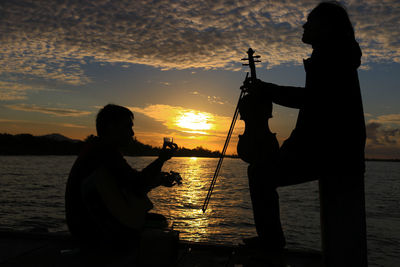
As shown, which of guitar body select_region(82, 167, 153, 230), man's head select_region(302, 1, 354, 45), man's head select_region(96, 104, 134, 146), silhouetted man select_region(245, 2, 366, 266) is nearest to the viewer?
silhouetted man select_region(245, 2, 366, 266)

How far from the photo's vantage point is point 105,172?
334 cm

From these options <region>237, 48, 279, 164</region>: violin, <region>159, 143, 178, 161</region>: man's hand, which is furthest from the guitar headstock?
<region>159, 143, 178, 161</region>: man's hand

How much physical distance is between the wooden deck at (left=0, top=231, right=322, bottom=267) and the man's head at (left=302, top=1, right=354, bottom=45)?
230 centimetres

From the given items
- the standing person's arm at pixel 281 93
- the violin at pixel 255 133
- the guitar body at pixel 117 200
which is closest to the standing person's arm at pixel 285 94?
the standing person's arm at pixel 281 93

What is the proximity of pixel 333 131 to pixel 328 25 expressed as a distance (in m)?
1.03

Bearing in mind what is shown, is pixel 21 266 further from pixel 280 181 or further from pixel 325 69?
pixel 325 69

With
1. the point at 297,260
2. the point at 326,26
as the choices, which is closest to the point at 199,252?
the point at 297,260

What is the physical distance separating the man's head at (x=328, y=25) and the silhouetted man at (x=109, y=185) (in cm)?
190

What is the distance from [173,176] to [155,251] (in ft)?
3.09

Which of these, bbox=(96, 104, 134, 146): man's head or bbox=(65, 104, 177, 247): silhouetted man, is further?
bbox=(96, 104, 134, 146): man's head

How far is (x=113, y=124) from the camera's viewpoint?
11.7ft

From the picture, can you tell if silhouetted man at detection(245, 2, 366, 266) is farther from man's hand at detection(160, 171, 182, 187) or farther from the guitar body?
the guitar body

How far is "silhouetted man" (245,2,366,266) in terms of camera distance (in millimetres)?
Result: 2676

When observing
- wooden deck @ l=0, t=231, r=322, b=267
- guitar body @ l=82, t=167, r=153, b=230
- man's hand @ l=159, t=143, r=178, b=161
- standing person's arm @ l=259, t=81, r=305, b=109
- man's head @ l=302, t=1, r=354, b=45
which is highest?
man's head @ l=302, t=1, r=354, b=45
